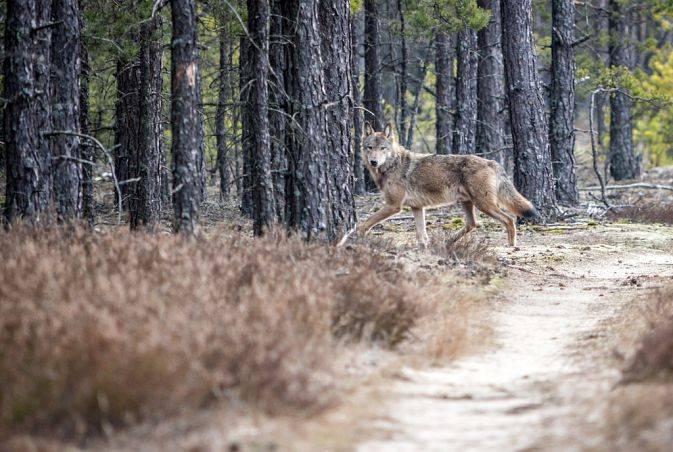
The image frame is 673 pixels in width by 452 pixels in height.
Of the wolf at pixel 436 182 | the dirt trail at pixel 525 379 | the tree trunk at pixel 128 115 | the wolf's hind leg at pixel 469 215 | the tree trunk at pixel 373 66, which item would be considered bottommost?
the dirt trail at pixel 525 379

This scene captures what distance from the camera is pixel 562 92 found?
70.3ft

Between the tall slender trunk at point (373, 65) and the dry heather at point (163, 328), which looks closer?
the dry heather at point (163, 328)

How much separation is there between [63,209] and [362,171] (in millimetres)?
14001

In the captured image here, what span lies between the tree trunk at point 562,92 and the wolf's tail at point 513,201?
6517 millimetres

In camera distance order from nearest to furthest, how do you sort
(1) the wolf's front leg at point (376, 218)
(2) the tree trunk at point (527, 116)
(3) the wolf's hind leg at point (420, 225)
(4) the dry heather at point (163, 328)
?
1. (4) the dry heather at point (163, 328)
2. (1) the wolf's front leg at point (376, 218)
3. (3) the wolf's hind leg at point (420, 225)
4. (2) the tree trunk at point (527, 116)

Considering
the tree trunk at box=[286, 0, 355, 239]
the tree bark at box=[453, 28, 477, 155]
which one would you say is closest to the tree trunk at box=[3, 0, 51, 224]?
the tree trunk at box=[286, 0, 355, 239]

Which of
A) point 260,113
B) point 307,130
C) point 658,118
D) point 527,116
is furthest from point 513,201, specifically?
point 658,118

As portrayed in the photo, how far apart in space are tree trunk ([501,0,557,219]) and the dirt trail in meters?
5.91

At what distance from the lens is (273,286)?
688cm

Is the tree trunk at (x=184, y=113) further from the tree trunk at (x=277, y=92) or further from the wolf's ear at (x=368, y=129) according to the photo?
the wolf's ear at (x=368, y=129)

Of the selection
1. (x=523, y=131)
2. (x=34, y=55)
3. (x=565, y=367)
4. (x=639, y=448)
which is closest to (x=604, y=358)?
(x=565, y=367)

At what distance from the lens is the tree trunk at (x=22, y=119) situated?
917cm

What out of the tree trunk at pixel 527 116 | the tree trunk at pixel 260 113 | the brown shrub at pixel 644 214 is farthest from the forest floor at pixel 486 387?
the brown shrub at pixel 644 214

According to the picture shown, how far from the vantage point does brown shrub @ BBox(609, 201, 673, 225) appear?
20.6 metres
